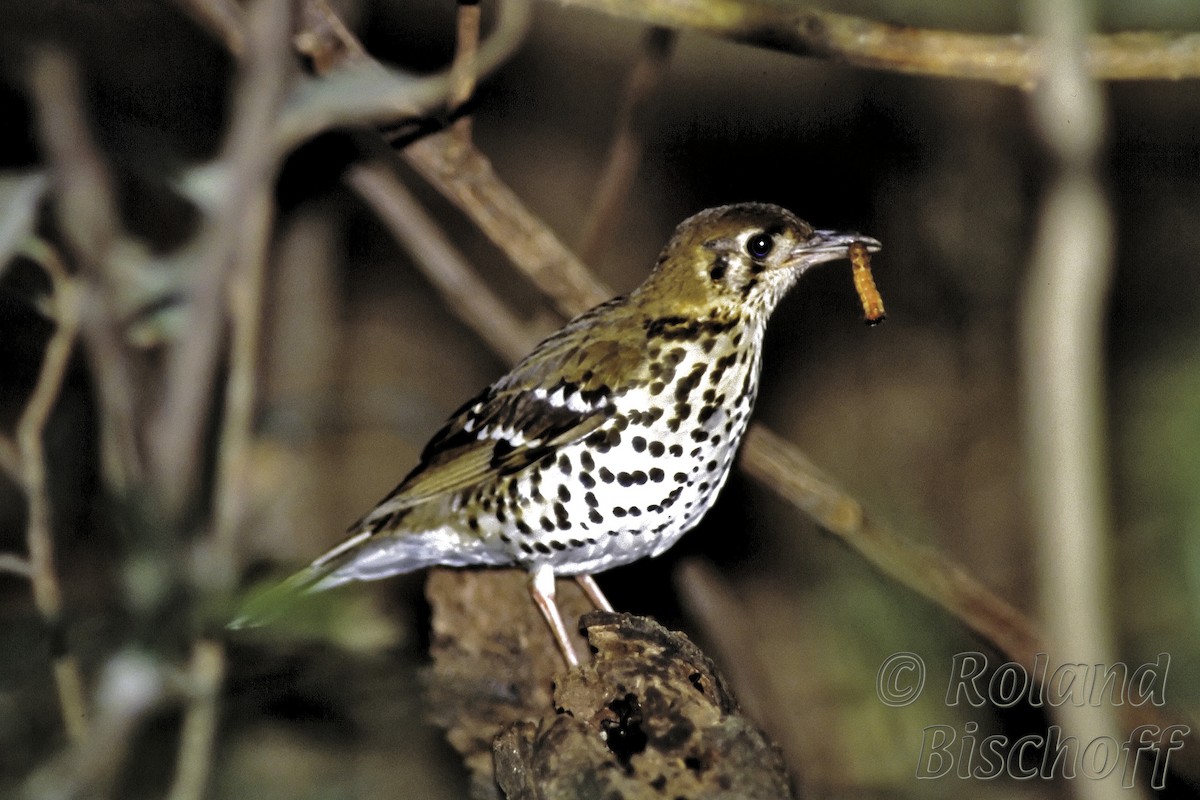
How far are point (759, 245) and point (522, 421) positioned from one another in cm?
60

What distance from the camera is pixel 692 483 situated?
2322mm

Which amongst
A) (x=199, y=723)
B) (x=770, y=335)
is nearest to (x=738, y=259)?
(x=199, y=723)

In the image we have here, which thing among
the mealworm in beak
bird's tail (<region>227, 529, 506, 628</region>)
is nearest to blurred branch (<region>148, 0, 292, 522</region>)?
bird's tail (<region>227, 529, 506, 628</region>)

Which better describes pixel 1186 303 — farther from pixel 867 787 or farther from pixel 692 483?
pixel 692 483

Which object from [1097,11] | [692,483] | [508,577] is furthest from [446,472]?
[1097,11]

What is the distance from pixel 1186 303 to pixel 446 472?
7.80 ft

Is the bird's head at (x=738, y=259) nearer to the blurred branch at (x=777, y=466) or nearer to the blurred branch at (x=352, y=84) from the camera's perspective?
the blurred branch at (x=777, y=466)

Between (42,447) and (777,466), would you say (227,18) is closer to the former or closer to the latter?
(42,447)

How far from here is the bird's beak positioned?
225cm

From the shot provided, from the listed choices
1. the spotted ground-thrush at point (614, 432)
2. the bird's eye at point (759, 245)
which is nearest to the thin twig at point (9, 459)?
the spotted ground-thrush at point (614, 432)

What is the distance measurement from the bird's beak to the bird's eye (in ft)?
0.17

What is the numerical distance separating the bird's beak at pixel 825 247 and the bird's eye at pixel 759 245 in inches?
2.0

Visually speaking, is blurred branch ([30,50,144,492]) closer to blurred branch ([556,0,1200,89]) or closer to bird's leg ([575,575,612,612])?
bird's leg ([575,575,612,612])

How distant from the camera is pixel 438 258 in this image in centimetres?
302
